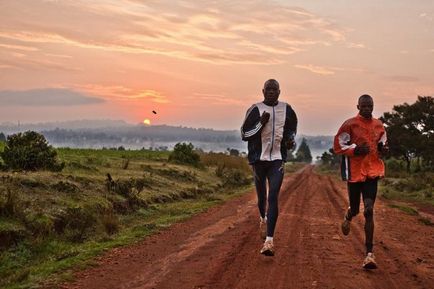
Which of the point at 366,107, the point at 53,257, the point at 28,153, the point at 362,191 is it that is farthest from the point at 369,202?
the point at 28,153

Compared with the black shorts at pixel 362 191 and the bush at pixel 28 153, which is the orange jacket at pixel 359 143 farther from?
the bush at pixel 28 153

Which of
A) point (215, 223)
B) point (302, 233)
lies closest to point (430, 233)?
point (302, 233)

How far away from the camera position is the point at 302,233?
1016 cm

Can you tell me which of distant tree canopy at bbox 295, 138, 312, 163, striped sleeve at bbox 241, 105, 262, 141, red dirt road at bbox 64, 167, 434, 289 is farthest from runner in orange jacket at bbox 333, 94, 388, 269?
distant tree canopy at bbox 295, 138, 312, 163

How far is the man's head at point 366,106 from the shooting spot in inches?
288

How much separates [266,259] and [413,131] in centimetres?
4849

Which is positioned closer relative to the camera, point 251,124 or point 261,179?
point 251,124

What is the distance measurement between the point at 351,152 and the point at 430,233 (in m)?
5.68

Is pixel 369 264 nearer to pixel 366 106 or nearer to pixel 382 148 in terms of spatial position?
pixel 382 148

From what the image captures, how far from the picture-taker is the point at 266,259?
7434 millimetres

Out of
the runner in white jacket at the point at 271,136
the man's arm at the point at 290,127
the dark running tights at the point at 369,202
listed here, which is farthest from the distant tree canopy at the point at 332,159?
the dark running tights at the point at 369,202

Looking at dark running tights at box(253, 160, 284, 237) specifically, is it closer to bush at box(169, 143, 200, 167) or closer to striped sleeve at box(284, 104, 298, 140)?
striped sleeve at box(284, 104, 298, 140)

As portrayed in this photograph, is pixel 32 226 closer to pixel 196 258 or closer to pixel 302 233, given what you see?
pixel 196 258

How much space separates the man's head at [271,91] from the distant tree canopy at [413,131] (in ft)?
145
